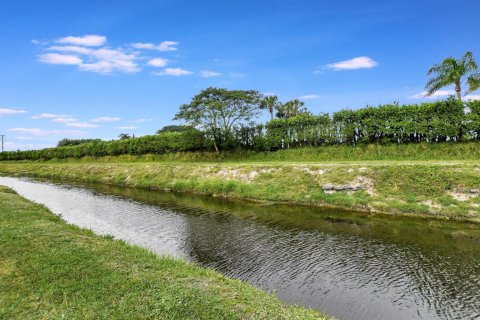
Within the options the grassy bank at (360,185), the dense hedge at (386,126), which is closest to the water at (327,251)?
the grassy bank at (360,185)

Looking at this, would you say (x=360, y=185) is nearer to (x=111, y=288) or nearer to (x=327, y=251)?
(x=327, y=251)

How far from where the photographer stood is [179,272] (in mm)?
10758

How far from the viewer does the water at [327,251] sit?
10.7 m

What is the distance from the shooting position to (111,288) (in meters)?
9.14

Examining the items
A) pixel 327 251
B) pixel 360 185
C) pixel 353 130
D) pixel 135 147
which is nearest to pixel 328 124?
pixel 353 130

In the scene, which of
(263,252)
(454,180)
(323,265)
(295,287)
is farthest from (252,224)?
(454,180)

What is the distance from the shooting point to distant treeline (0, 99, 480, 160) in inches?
1361

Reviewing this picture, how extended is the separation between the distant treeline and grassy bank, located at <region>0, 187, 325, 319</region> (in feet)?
110

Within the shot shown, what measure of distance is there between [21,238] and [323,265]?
40.4ft

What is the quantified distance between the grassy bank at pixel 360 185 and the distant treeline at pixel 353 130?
35.8 feet

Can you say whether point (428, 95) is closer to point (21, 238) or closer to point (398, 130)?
point (398, 130)

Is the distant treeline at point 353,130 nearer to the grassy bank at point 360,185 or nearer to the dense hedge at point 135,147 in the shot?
the dense hedge at point 135,147

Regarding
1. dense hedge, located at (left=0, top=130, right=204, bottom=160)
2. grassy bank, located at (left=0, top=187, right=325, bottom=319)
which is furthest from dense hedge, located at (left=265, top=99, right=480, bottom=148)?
grassy bank, located at (left=0, top=187, right=325, bottom=319)

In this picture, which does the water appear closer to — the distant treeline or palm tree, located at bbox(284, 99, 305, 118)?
the distant treeline
